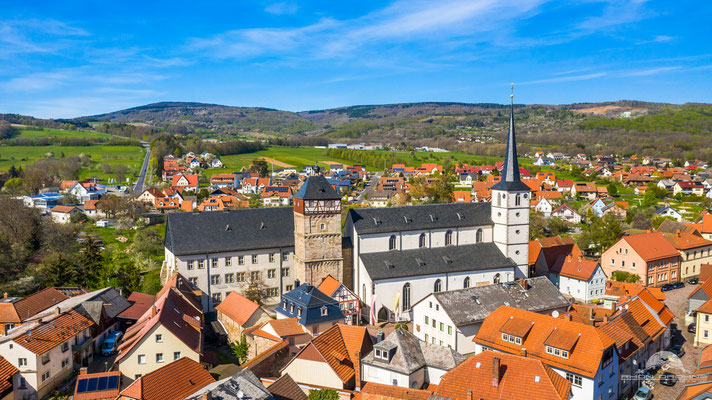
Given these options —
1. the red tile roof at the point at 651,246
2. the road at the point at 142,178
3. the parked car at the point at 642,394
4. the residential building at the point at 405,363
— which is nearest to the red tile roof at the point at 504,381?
the residential building at the point at 405,363

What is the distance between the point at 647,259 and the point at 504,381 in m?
39.8

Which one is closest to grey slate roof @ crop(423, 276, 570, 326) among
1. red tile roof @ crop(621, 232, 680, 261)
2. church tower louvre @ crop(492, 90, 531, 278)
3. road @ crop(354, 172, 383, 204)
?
church tower louvre @ crop(492, 90, 531, 278)

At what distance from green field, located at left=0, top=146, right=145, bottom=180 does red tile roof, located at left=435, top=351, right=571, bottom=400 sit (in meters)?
131

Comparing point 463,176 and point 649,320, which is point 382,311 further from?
point 463,176

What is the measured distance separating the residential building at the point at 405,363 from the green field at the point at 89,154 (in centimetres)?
12563

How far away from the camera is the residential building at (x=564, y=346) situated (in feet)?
101

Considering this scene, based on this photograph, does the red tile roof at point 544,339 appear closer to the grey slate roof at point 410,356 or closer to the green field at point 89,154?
the grey slate roof at point 410,356

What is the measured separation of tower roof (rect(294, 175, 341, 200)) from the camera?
48.5 meters

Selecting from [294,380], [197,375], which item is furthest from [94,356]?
[294,380]

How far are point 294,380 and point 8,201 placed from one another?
58750 millimetres

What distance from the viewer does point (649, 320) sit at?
4031 centimetres

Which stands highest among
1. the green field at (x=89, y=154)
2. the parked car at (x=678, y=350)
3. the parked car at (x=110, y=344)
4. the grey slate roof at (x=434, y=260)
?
the green field at (x=89, y=154)

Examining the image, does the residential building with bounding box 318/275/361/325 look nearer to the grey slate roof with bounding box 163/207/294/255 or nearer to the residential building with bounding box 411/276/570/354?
the residential building with bounding box 411/276/570/354

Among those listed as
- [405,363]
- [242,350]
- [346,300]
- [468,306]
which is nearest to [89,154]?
[346,300]
